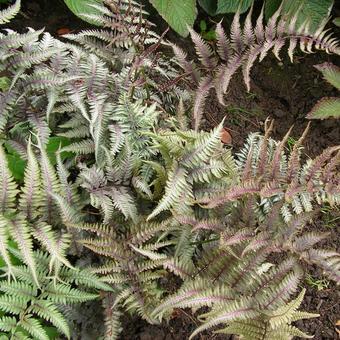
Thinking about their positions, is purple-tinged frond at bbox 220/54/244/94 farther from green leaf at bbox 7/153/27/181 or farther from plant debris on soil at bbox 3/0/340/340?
green leaf at bbox 7/153/27/181

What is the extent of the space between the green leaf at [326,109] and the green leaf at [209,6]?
0.91 m

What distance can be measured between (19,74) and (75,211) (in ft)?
1.99

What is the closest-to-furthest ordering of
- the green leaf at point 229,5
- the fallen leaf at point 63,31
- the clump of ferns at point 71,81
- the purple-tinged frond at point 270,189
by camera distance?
the purple-tinged frond at point 270,189
the clump of ferns at point 71,81
the green leaf at point 229,5
the fallen leaf at point 63,31

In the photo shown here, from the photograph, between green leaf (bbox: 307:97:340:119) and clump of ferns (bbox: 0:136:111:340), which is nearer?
clump of ferns (bbox: 0:136:111:340)

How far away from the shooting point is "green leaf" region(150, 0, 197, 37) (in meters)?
3.11

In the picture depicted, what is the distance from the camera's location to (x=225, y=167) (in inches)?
91.0

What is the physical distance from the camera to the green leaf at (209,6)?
11.1 feet

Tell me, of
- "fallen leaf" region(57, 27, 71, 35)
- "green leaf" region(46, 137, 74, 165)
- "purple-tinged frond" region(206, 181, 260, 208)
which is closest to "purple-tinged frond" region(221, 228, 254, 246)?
"purple-tinged frond" region(206, 181, 260, 208)

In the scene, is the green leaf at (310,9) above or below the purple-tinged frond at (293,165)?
above

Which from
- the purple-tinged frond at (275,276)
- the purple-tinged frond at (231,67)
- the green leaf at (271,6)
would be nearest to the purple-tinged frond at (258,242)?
the purple-tinged frond at (275,276)

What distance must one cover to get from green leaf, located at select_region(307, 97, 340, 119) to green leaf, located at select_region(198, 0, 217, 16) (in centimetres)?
91

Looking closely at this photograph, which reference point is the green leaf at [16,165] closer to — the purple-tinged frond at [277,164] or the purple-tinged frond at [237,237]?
the purple-tinged frond at [237,237]

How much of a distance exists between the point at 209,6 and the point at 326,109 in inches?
39.2

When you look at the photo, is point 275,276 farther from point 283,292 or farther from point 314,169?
point 314,169
